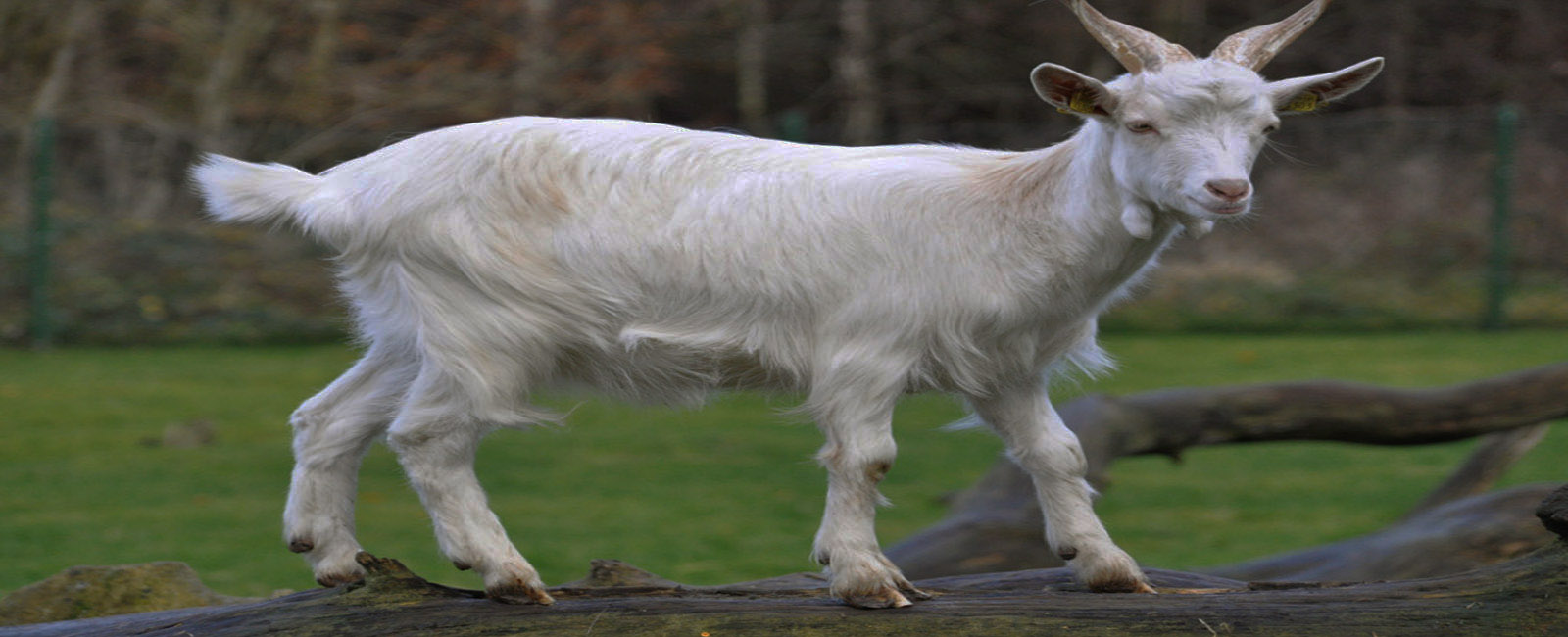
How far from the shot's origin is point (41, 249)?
47.2ft

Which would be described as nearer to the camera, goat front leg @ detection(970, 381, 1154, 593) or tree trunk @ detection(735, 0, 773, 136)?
goat front leg @ detection(970, 381, 1154, 593)

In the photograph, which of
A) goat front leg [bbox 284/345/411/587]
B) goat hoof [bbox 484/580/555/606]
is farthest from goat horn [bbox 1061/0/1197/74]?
goat front leg [bbox 284/345/411/587]

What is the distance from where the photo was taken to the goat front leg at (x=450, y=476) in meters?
4.32

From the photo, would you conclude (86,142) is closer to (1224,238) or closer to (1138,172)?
(1224,238)

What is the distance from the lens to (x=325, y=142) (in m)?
18.0

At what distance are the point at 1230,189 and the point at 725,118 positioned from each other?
2063cm

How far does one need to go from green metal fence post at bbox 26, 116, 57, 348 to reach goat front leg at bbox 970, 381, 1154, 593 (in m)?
12.1

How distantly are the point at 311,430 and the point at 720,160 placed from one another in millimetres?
1417

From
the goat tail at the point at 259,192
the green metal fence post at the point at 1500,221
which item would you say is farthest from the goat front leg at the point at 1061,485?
the green metal fence post at the point at 1500,221

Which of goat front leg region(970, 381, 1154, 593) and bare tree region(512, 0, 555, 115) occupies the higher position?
bare tree region(512, 0, 555, 115)

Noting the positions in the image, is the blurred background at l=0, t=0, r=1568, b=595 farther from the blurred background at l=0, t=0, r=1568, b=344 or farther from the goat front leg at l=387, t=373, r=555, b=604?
the goat front leg at l=387, t=373, r=555, b=604

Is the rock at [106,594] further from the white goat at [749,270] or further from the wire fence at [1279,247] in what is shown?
the wire fence at [1279,247]

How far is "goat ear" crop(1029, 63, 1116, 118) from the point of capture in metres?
4.03

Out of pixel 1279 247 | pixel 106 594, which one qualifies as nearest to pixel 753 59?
pixel 1279 247
